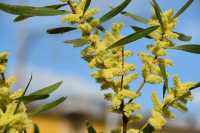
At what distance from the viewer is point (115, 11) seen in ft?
1.94

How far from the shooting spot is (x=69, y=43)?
23.3 inches

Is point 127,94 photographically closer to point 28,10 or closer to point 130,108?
point 130,108

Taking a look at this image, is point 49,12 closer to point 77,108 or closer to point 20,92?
point 20,92

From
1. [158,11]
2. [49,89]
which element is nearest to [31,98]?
[49,89]

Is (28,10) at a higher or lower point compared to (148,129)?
higher

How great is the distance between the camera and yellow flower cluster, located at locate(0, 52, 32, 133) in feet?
1.52

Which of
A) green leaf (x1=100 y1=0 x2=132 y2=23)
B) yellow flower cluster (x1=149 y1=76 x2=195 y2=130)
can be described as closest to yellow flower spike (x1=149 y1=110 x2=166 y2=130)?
yellow flower cluster (x1=149 y1=76 x2=195 y2=130)

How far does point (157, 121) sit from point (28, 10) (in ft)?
0.53

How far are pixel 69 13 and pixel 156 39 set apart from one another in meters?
0.08

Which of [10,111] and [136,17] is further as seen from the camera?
[136,17]


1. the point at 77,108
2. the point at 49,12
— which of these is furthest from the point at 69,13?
the point at 77,108

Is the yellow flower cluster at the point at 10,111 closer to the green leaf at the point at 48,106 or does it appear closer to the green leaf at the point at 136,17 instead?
the green leaf at the point at 48,106

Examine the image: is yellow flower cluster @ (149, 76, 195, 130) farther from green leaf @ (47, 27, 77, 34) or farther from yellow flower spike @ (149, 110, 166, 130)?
green leaf @ (47, 27, 77, 34)

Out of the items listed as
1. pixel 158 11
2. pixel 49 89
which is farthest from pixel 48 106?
pixel 158 11
